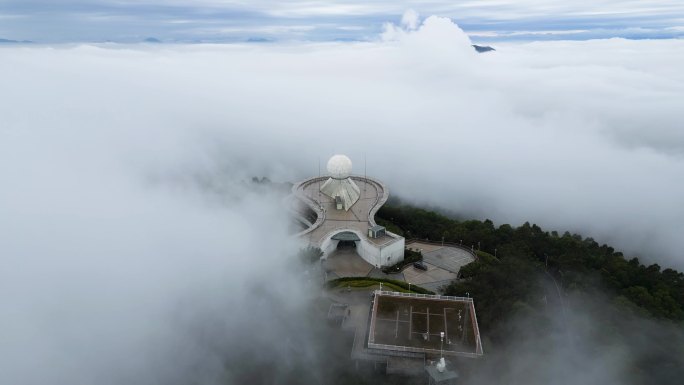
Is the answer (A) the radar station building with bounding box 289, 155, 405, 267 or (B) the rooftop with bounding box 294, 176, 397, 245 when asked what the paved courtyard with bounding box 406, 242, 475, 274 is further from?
(B) the rooftop with bounding box 294, 176, 397, 245

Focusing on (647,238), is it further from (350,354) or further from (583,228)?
(350,354)

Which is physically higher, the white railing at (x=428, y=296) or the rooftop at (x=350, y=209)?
the white railing at (x=428, y=296)

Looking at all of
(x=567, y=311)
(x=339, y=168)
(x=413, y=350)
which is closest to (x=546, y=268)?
(x=567, y=311)

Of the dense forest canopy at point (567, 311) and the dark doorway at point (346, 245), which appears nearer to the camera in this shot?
the dense forest canopy at point (567, 311)

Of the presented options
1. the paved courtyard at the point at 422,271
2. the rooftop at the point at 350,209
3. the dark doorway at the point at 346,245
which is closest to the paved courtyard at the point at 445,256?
the paved courtyard at the point at 422,271

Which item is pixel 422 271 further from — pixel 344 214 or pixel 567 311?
pixel 567 311

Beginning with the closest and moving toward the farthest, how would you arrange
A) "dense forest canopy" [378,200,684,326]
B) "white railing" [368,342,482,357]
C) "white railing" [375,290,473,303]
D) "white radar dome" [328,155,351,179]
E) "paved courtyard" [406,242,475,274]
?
"white railing" [368,342,482,357] → "white railing" [375,290,473,303] → "dense forest canopy" [378,200,684,326] → "paved courtyard" [406,242,475,274] → "white radar dome" [328,155,351,179]

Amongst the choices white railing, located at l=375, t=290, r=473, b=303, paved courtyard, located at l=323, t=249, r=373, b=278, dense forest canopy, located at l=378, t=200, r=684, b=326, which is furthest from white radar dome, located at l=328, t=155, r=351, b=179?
white railing, located at l=375, t=290, r=473, b=303

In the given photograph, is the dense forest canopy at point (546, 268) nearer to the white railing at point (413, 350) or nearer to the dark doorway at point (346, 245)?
the white railing at point (413, 350)

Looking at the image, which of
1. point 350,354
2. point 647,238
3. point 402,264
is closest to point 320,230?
point 402,264
